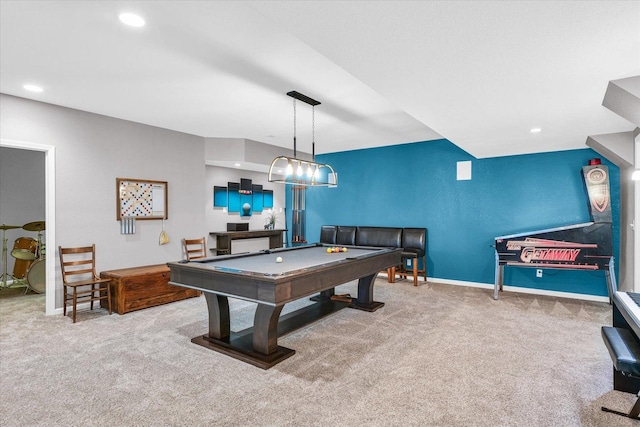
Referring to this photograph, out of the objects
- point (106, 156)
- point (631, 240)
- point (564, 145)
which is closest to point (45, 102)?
point (106, 156)

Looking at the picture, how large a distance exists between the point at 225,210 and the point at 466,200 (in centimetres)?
481

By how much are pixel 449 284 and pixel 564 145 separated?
108 inches

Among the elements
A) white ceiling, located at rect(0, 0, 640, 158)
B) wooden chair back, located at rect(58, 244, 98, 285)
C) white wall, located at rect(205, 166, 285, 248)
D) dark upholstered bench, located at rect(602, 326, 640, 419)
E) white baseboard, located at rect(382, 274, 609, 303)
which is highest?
white ceiling, located at rect(0, 0, 640, 158)

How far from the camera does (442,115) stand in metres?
3.52

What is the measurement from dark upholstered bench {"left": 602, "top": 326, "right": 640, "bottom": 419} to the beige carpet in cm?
16

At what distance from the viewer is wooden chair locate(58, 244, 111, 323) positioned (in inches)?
166

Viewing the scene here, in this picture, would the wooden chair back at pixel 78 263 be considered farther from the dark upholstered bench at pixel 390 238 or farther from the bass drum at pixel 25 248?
the dark upholstered bench at pixel 390 238

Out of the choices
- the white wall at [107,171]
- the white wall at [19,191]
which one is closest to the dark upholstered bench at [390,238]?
the white wall at [107,171]

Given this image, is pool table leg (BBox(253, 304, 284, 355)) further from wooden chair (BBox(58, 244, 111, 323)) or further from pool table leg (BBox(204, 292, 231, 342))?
wooden chair (BBox(58, 244, 111, 323))

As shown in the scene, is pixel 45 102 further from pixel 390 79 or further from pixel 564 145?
pixel 564 145

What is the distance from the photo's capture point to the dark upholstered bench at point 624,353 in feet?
6.26

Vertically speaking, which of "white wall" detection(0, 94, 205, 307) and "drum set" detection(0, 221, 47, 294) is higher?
"white wall" detection(0, 94, 205, 307)

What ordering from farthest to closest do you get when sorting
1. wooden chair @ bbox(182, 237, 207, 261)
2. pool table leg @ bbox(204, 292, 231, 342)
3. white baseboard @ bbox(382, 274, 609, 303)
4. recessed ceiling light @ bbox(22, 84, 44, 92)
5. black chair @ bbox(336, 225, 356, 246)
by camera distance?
black chair @ bbox(336, 225, 356, 246) → wooden chair @ bbox(182, 237, 207, 261) → white baseboard @ bbox(382, 274, 609, 303) → recessed ceiling light @ bbox(22, 84, 44, 92) → pool table leg @ bbox(204, 292, 231, 342)

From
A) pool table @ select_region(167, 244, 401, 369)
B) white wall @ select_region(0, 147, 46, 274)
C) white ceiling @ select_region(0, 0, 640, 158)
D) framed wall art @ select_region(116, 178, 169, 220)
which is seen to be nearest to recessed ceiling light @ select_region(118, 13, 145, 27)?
white ceiling @ select_region(0, 0, 640, 158)
